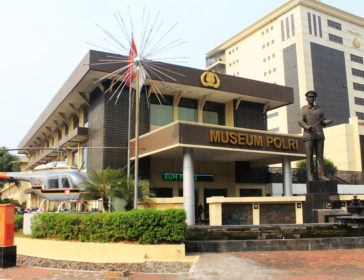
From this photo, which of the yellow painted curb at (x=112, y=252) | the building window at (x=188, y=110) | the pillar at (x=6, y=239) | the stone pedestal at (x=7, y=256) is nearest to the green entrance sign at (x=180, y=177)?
the building window at (x=188, y=110)

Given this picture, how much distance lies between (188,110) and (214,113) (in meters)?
2.73

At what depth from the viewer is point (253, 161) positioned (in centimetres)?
3038

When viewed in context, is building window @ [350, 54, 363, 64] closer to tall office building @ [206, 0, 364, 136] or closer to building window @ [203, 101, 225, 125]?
tall office building @ [206, 0, 364, 136]

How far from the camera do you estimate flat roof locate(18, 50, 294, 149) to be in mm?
24531

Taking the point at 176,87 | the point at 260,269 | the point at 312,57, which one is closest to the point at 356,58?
the point at 312,57

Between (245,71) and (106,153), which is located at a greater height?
(245,71)

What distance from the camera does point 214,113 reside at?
103ft

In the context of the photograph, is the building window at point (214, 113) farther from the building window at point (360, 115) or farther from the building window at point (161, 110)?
the building window at point (360, 115)

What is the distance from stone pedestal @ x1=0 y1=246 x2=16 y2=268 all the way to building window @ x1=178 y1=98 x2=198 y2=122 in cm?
1842

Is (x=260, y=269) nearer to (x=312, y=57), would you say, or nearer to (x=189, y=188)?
(x=189, y=188)

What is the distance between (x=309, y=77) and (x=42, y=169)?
66.9 m

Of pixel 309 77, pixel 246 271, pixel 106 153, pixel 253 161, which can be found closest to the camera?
pixel 246 271

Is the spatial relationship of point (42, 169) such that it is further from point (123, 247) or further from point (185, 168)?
point (123, 247)

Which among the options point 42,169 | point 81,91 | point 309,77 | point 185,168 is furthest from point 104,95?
point 309,77
